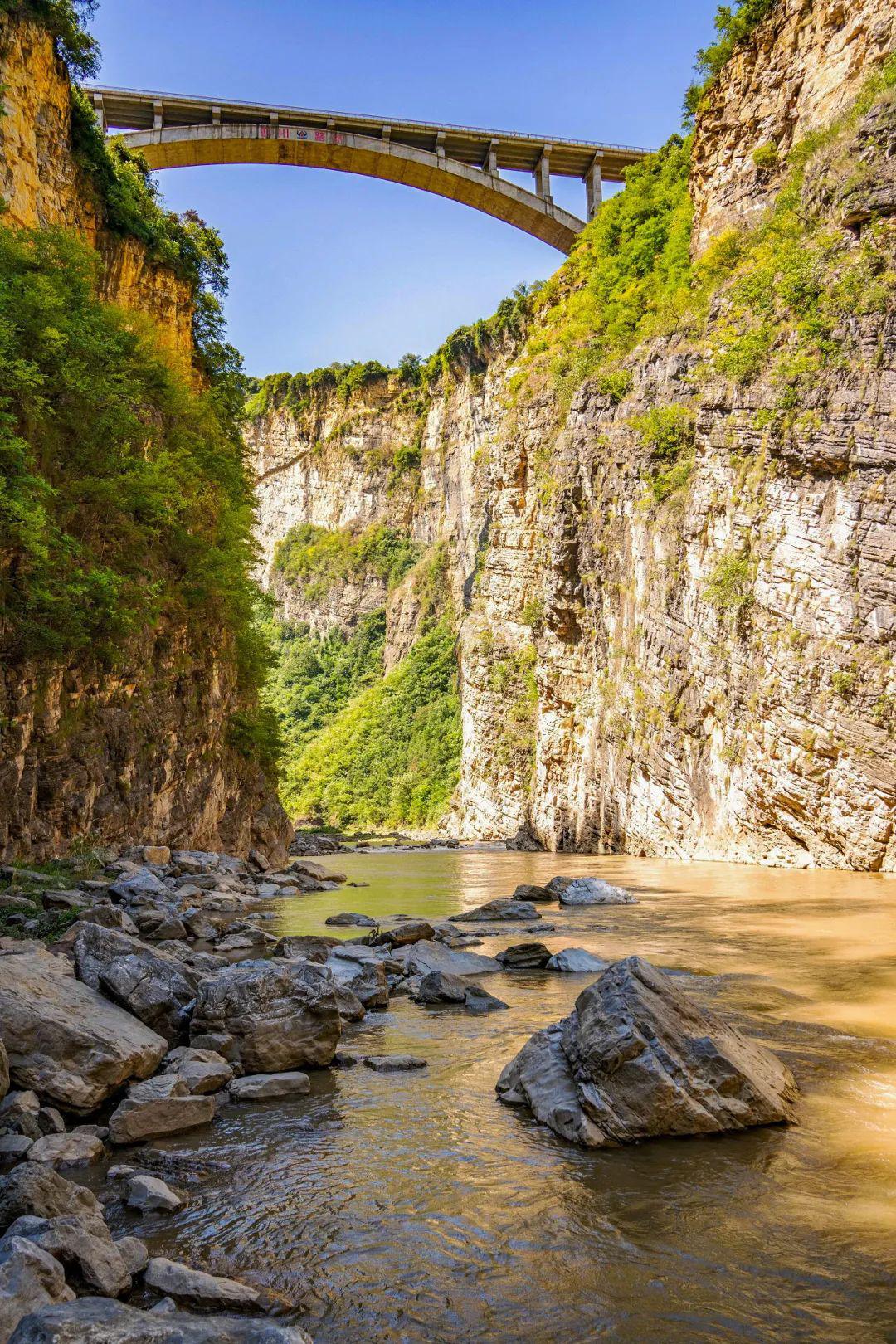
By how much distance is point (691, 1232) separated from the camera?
A: 3.71 meters

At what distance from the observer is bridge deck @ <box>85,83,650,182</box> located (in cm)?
4369

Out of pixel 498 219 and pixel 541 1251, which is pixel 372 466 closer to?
pixel 498 219

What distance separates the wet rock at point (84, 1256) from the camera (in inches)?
122

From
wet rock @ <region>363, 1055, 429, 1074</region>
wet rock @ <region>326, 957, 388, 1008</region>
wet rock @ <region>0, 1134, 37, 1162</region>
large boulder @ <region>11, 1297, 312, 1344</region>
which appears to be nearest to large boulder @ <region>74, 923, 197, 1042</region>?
wet rock @ <region>363, 1055, 429, 1074</region>

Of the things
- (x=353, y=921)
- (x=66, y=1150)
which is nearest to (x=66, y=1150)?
(x=66, y=1150)

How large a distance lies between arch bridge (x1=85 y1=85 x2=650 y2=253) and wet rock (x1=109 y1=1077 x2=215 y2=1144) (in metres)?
46.5

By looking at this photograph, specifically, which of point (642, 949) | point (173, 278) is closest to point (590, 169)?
point (173, 278)

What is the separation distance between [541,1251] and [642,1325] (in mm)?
639

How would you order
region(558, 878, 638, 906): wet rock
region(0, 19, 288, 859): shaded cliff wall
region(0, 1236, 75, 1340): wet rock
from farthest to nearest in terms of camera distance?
region(558, 878, 638, 906): wet rock
region(0, 19, 288, 859): shaded cliff wall
region(0, 1236, 75, 1340): wet rock

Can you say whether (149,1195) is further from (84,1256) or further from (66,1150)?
(84,1256)

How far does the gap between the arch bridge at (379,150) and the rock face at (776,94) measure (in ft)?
50.4

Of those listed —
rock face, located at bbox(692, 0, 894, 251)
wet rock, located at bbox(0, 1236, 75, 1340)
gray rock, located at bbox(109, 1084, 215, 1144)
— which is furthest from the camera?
rock face, located at bbox(692, 0, 894, 251)

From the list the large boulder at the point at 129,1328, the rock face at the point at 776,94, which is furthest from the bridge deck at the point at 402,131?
the large boulder at the point at 129,1328

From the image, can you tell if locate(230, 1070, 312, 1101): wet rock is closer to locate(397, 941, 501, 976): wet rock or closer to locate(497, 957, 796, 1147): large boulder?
locate(497, 957, 796, 1147): large boulder
